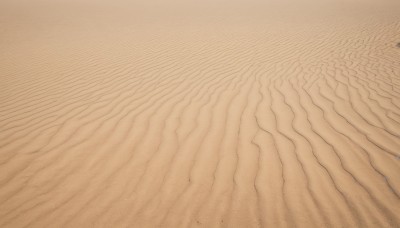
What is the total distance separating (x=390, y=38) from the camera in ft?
25.8

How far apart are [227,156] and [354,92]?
2.82 metres

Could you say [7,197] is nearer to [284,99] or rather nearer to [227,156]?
[227,156]

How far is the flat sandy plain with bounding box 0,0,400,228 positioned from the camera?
1.98 metres

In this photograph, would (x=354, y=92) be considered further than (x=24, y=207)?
Yes

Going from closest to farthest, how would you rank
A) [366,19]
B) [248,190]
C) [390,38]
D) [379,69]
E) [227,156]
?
[248,190], [227,156], [379,69], [390,38], [366,19]

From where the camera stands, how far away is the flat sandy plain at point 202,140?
198 centimetres

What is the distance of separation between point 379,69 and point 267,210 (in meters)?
4.91

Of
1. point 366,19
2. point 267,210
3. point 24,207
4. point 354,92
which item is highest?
point 24,207

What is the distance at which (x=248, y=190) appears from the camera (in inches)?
84.6

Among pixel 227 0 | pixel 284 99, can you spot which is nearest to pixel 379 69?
pixel 284 99

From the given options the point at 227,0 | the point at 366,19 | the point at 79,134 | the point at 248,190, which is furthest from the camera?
the point at 227,0

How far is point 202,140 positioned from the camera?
286 cm

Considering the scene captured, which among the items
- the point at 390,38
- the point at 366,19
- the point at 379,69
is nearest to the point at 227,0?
the point at 366,19

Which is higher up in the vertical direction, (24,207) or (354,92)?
(24,207)
